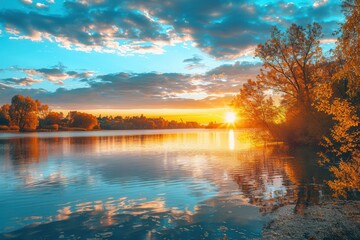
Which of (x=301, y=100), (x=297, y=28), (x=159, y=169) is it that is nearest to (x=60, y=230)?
(x=159, y=169)

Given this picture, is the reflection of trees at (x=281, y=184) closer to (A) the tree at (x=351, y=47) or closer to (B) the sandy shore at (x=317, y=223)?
(B) the sandy shore at (x=317, y=223)

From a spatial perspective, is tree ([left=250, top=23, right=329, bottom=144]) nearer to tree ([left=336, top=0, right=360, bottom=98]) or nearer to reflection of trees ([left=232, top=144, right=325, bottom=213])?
reflection of trees ([left=232, top=144, right=325, bottom=213])

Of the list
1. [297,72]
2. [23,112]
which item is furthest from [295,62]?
[23,112]

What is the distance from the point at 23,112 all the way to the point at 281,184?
185122 millimetres

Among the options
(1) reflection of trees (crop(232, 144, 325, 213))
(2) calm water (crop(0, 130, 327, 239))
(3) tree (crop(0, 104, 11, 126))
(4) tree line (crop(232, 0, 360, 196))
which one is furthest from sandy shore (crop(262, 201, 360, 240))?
(3) tree (crop(0, 104, 11, 126))

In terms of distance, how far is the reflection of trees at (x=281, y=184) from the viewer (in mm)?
19109

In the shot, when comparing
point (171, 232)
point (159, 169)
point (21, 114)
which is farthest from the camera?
point (21, 114)

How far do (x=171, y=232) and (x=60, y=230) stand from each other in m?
5.52

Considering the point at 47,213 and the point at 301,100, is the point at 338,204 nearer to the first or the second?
the point at 47,213

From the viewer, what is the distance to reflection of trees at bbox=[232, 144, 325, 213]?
19109 millimetres

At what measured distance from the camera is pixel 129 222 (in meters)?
15.6

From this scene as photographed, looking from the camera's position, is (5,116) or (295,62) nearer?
(295,62)

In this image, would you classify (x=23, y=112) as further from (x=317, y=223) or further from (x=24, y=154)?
(x=317, y=223)

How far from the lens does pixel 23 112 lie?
584 ft
